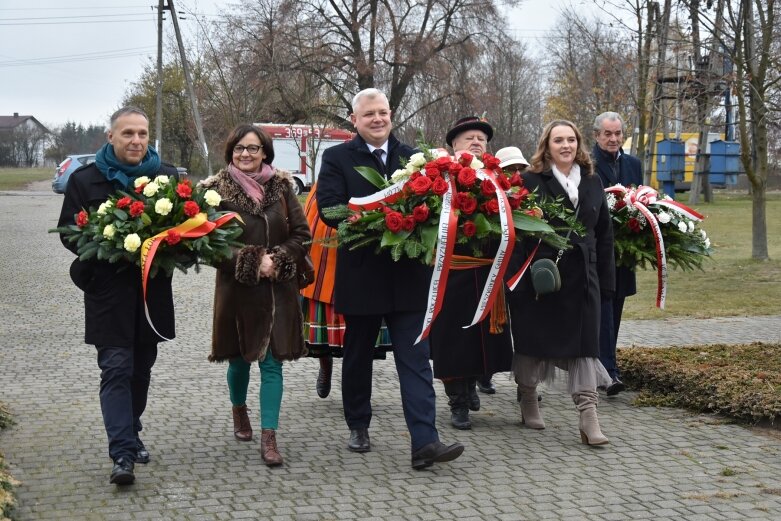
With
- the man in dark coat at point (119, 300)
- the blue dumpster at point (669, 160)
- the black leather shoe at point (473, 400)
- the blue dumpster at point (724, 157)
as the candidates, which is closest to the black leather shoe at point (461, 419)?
the black leather shoe at point (473, 400)

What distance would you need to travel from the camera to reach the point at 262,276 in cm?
591

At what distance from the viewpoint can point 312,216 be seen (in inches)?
287

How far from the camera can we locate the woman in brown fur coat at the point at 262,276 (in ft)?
19.4

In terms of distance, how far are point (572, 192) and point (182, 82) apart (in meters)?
48.0

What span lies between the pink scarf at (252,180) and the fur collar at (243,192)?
20 millimetres

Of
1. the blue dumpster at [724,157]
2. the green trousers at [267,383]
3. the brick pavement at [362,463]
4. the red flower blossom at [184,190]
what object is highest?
the blue dumpster at [724,157]

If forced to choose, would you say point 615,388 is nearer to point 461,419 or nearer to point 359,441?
point 461,419

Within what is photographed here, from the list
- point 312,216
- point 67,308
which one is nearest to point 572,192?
point 312,216

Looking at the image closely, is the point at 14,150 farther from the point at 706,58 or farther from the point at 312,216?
the point at 312,216

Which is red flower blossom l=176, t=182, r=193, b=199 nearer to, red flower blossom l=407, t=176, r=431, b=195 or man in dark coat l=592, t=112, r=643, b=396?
red flower blossom l=407, t=176, r=431, b=195

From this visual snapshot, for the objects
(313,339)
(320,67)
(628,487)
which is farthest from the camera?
(320,67)

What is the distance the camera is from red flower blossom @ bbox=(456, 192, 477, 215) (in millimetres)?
5543

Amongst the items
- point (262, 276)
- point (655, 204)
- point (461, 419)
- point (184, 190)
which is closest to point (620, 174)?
point (655, 204)

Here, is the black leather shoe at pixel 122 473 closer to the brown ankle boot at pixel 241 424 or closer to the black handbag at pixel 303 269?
the brown ankle boot at pixel 241 424
